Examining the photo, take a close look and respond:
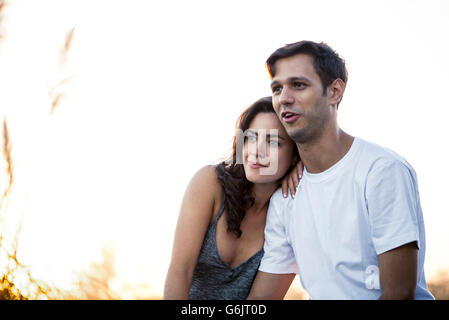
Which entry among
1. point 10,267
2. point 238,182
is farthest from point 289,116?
point 10,267

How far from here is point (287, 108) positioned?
2254 mm

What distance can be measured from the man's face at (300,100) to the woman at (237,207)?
16 cm

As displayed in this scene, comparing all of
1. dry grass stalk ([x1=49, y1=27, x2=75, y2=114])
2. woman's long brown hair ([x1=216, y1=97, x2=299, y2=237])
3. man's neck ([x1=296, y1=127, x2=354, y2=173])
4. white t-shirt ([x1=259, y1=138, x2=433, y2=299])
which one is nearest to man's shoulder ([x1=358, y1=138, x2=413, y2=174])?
white t-shirt ([x1=259, y1=138, x2=433, y2=299])

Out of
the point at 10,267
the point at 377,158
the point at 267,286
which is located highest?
the point at 377,158

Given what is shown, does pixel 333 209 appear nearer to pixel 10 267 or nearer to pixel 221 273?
Answer: pixel 221 273

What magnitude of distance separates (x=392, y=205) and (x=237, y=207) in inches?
32.9

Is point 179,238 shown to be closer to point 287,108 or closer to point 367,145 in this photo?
point 287,108

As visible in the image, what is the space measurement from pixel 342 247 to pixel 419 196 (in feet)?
1.47

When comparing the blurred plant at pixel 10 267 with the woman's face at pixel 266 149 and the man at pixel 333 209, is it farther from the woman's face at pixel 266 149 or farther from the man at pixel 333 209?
the woman's face at pixel 266 149

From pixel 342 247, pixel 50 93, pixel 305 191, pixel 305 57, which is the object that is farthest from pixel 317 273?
pixel 50 93

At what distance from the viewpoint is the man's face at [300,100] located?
2246mm

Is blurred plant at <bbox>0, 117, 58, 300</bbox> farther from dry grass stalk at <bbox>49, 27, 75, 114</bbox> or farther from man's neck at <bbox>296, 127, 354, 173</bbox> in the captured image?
man's neck at <bbox>296, 127, 354, 173</bbox>

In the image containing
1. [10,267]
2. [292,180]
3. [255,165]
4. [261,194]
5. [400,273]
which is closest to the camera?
[400,273]

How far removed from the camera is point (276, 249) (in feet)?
7.91
